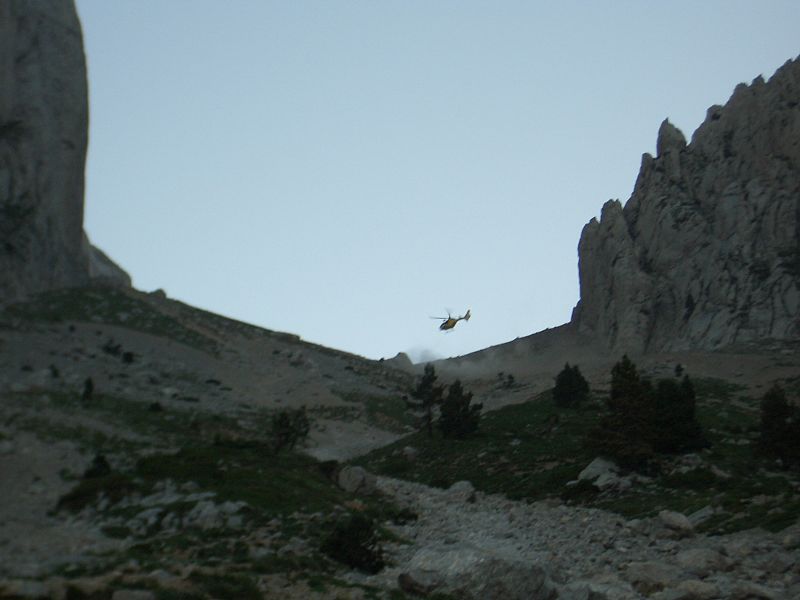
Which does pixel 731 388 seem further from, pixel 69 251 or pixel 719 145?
pixel 69 251

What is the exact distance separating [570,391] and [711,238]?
57374 millimetres

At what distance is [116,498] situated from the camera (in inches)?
1179

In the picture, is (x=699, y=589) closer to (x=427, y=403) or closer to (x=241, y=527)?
(x=241, y=527)

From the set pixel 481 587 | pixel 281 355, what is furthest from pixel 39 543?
A: pixel 281 355

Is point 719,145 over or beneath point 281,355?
over

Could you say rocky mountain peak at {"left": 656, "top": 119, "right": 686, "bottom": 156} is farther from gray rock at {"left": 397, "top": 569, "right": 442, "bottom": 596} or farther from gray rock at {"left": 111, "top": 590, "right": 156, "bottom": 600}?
gray rock at {"left": 111, "top": 590, "right": 156, "bottom": 600}

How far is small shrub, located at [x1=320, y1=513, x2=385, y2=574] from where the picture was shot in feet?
75.6

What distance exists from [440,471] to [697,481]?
52.1 ft

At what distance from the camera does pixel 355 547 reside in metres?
23.3

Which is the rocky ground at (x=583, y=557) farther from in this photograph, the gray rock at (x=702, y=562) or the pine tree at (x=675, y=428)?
the pine tree at (x=675, y=428)

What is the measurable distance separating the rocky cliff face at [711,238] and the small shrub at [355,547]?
3401 inches

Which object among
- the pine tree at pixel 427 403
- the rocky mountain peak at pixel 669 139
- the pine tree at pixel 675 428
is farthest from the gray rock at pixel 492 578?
the rocky mountain peak at pixel 669 139

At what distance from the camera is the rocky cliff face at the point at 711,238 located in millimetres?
104875

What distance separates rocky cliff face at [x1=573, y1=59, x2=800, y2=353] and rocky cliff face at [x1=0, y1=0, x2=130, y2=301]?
72139 mm
